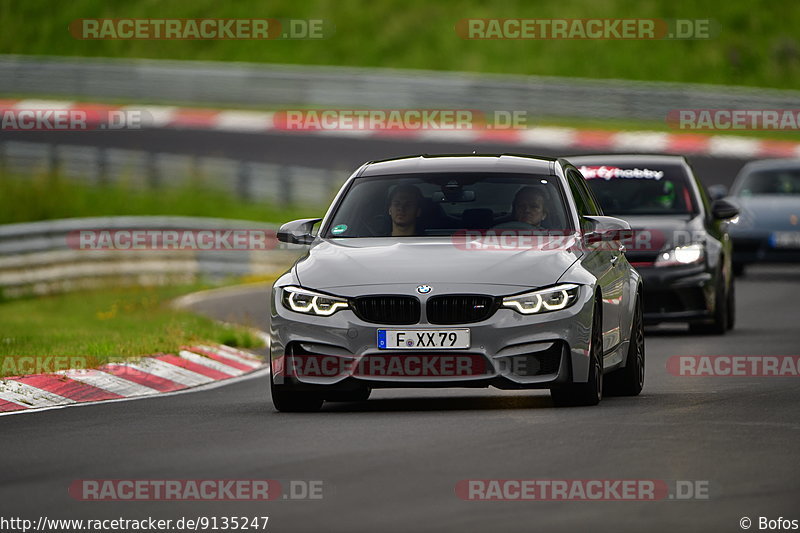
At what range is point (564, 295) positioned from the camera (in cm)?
1122

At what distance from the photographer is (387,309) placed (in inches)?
439

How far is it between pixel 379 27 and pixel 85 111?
55.0ft

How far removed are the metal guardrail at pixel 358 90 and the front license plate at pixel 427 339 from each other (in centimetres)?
3072

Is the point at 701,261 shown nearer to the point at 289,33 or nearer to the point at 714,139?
the point at 714,139

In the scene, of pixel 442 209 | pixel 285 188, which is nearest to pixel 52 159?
pixel 285 188

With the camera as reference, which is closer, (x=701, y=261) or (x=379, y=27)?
(x=701, y=261)

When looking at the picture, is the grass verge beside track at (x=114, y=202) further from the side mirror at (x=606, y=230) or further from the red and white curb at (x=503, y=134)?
the side mirror at (x=606, y=230)

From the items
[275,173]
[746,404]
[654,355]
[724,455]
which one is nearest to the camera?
[724,455]

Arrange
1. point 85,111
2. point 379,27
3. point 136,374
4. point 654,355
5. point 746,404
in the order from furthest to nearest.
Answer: point 379,27 → point 85,111 → point 654,355 → point 136,374 → point 746,404

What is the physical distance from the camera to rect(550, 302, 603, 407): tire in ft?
37.6

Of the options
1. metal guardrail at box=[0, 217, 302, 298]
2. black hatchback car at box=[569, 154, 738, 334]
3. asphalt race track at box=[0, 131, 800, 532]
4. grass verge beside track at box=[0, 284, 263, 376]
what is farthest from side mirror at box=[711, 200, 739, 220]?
metal guardrail at box=[0, 217, 302, 298]

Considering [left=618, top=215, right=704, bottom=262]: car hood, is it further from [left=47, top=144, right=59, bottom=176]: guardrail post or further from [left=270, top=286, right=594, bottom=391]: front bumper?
[left=47, top=144, right=59, bottom=176]: guardrail post

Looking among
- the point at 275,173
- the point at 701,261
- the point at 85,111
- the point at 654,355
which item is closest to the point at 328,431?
the point at 654,355

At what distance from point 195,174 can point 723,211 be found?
1943 centimetres
